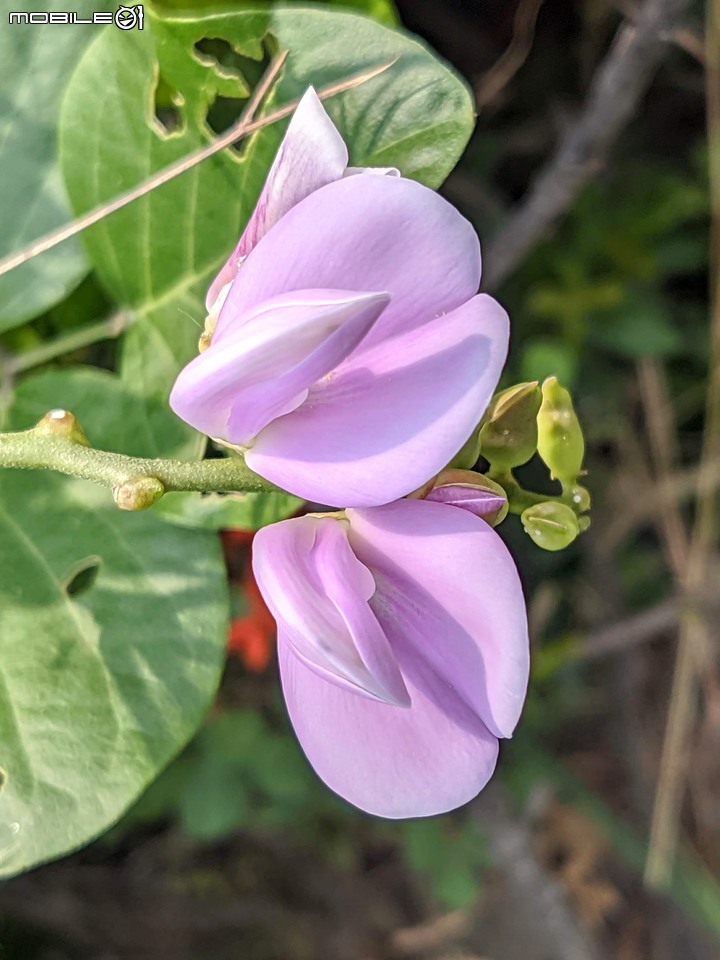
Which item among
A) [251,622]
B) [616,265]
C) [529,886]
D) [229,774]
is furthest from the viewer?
[529,886]

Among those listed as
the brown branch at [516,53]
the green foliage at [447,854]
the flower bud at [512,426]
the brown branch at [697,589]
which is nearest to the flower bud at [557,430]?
the flower bud at [512,426]

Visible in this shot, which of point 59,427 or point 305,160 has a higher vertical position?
point 305,160

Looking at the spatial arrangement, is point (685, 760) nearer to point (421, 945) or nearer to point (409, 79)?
point (421, 945)

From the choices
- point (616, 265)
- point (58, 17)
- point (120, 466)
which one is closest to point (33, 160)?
point (58, 17)

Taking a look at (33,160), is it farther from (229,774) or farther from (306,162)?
(229,774)

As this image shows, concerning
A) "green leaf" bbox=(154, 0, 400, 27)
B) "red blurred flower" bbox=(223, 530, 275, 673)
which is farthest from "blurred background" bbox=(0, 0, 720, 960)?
"green leaf" bbox=(154, 0, 400, 27)

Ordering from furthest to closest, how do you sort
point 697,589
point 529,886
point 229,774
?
point 529,886
point 697,589
point 229,774

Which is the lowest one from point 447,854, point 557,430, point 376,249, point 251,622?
point 447,854

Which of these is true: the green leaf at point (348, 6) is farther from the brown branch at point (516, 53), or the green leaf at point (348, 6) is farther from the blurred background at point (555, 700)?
the brown branch at point (516, 53)
